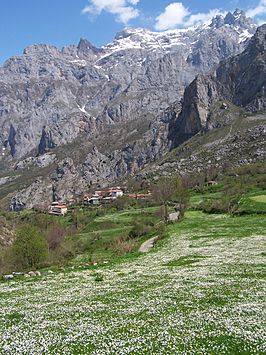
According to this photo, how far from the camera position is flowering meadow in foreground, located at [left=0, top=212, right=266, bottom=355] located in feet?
52.1

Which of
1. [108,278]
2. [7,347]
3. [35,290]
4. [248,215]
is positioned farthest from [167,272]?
[248,215]

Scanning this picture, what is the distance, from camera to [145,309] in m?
21.1

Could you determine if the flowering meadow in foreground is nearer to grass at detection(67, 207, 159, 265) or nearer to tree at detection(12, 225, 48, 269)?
tree at detection(12, 225, 48, 269)

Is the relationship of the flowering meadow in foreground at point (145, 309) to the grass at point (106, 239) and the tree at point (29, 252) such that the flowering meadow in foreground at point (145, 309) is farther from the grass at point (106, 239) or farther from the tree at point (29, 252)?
the grass at point (106, 239)

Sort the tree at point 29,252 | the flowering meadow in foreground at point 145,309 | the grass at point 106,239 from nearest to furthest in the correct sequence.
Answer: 1. the flowering meadow in foreground at point 145,309
2. the tree at point 29,252
3. the grass at point 106,239

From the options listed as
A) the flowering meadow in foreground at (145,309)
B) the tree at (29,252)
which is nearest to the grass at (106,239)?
the tree at (29,252)

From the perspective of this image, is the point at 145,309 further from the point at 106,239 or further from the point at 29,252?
the point at 106,239

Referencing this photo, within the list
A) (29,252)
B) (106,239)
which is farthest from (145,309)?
(106,239)

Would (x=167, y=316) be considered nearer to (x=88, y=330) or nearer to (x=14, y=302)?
(x=88, y=330)

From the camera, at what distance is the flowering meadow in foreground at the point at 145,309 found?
52.1 ft

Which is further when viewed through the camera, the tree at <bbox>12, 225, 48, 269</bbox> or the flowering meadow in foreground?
the tree at <bbox>12, 225, 48, 269</bbox>

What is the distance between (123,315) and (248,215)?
61193mm

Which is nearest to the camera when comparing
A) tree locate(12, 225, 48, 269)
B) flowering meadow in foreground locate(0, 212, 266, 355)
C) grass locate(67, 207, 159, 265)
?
flowering meadow in foreground locate(0, 212, 266, 355)

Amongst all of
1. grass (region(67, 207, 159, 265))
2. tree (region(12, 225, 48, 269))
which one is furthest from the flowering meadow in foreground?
grass (region(67, 207, 159, 265))
